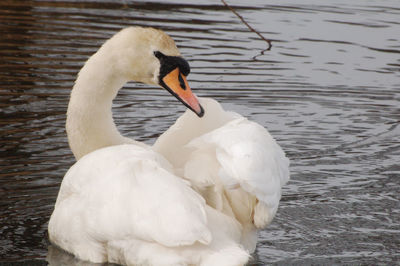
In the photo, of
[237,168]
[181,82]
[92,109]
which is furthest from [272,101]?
[237,168]

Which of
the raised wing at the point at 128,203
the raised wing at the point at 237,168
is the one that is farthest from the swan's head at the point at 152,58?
the raised wing at the point at 128,203

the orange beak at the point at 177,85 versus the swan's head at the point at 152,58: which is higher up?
the swan's head at the point at 152,58

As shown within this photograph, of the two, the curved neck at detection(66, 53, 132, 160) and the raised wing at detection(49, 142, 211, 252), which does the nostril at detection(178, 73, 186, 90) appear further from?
the raised wing at detection(49, 142, 211, 252)

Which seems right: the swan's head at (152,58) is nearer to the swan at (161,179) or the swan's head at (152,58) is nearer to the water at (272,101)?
the swan at (161,179)

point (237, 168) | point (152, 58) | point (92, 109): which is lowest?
point (92, 109)

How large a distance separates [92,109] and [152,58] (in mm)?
528

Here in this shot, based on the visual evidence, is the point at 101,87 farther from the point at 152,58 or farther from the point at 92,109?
the point at 152,58

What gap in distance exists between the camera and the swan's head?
6406mm

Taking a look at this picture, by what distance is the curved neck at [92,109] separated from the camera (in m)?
6.57

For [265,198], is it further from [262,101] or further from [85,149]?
[262,101]

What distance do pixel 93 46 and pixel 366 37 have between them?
3.81 meters

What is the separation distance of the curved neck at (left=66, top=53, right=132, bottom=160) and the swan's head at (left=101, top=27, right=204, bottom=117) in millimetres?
104

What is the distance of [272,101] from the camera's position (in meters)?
10.0

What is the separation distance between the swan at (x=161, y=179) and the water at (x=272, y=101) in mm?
525
